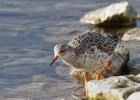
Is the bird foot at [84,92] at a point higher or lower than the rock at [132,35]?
lower

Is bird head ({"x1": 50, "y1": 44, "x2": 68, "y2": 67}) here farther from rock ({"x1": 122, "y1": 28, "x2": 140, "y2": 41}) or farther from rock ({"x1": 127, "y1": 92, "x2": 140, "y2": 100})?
rock ({"x1": 122, "y1": 28, "x2": 140, "y2": 41})

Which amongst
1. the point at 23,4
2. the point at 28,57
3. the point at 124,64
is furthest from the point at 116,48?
the point at 23,4

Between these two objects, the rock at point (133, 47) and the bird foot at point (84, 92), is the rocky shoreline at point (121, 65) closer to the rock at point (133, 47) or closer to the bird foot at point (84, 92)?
the rock at point (133, 47)

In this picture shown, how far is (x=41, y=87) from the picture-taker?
11.4 meters

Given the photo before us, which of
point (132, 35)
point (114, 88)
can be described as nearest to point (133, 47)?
point (132, 35)

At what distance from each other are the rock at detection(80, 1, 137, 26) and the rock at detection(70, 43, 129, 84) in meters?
3.60

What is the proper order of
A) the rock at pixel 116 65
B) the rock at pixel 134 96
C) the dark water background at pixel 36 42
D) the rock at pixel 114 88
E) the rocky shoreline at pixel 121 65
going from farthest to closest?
the rock at pixel 116 65 → the dark water background at pixel 36 42 → the rocky shoreline at pixel 121 65 → the rock at pixel 114 88 → the rock at pixel 134 96

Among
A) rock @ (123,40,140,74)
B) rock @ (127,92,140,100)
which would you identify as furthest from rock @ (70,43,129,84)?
rock @ (127,92,140,100)

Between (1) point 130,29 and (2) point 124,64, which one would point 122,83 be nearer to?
(2) point 124,64

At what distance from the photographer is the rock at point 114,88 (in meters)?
9.39

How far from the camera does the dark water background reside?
11374 mm

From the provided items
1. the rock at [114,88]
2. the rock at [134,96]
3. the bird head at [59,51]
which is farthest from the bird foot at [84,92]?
the rock at [134,96]

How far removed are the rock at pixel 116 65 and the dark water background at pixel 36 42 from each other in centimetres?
18

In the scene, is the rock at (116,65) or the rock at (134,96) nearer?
the rock at (134,96)
